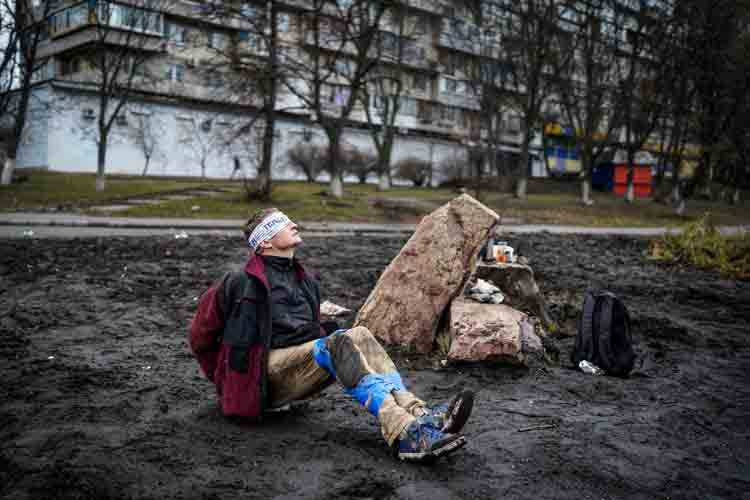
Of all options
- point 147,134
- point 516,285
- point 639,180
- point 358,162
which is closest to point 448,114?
point 358,162

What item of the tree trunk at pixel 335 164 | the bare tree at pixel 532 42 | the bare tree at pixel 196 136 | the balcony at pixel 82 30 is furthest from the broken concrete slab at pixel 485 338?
the bare tree at pixel 196 136

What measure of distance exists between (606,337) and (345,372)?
2767mm

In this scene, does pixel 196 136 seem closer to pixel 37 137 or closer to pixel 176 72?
pixel 176 72

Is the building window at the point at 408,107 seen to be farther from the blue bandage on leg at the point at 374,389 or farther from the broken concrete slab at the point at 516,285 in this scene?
the blue bandage on leg at the point at 374,389

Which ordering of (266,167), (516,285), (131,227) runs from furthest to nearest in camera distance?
(266,167) < (131,227) < (516,285)

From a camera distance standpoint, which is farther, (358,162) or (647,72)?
(358,162)

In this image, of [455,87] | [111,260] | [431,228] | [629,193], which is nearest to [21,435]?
[431,228]

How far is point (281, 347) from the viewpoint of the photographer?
368cm

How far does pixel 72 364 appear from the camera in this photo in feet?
15.8

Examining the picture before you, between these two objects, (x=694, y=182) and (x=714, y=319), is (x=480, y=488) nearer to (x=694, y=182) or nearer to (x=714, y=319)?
(x=714, y=319)

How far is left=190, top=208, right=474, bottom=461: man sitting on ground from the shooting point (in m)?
3.30

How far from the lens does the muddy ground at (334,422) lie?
301cm

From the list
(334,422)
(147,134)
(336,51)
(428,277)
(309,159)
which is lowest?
(334,422)

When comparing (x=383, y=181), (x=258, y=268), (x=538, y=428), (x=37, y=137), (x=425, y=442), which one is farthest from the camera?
(x=37, y=137)
